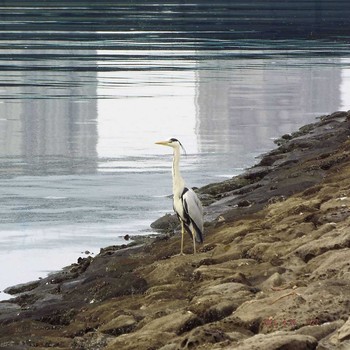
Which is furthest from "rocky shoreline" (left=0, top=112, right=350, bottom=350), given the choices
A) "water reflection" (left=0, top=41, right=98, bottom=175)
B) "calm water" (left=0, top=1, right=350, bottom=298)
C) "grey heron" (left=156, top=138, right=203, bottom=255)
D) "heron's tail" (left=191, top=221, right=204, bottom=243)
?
"water reflection" (left=0, top=41, right=98, bottom=175)

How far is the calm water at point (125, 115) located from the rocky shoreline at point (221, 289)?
162 centimetres

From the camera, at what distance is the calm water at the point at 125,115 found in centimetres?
2095

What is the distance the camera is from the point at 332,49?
74.6 metres

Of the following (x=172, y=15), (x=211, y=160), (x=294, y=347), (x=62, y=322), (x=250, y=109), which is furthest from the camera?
(x=172, y=15)

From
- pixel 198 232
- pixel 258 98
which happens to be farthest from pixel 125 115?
pixel 198 232

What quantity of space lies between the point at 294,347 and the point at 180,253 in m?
7.13

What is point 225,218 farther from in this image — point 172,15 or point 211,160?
point 172,15

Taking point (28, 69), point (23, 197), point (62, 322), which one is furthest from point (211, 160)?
point (28, 69)

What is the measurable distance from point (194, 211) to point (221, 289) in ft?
12.9

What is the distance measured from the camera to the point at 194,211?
1535 cm

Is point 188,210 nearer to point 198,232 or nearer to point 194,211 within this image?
point 194,211

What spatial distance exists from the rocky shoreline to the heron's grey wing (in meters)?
0.23

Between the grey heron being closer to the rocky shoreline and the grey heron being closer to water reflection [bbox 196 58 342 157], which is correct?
the rocky shoreline

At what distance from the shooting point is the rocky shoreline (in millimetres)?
9398
